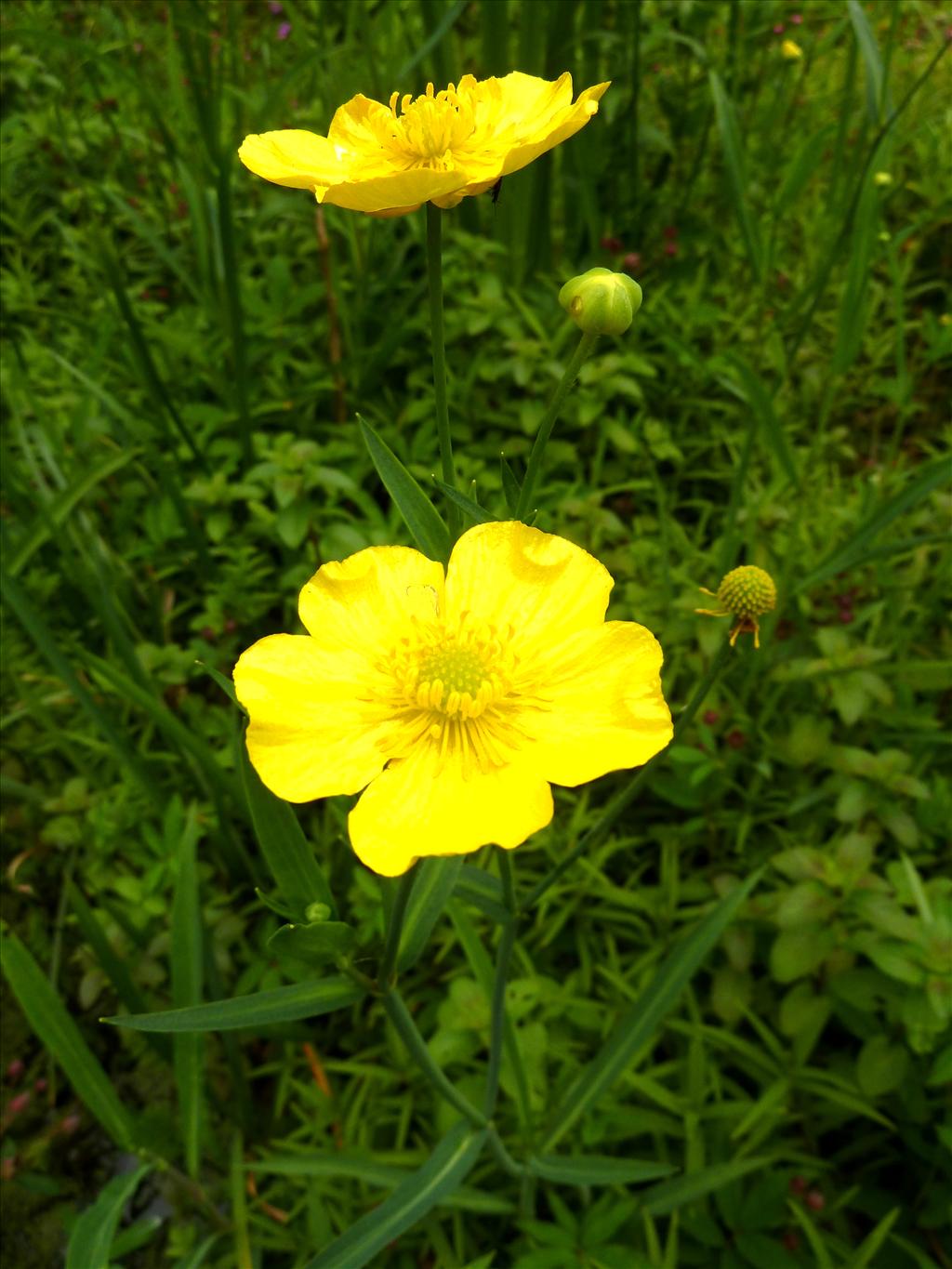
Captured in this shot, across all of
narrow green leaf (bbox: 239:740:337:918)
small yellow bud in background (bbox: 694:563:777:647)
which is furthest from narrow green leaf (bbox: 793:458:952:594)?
narrow green leaf (bbox: 239:740:337:918)

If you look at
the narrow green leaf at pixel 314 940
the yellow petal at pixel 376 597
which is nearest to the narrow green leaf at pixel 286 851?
the narrow green leaf at pixel 314 940

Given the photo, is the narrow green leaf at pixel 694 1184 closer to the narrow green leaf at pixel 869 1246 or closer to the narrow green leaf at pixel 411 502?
the narrow green leaf at pixel 869 1246

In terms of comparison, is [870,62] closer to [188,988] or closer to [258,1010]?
Result: [258,1010]

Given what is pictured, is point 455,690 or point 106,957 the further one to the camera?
point 106,957

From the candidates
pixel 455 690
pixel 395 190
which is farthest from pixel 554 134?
pixel 455 690

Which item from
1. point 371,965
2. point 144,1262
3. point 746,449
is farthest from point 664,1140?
point 746,449
